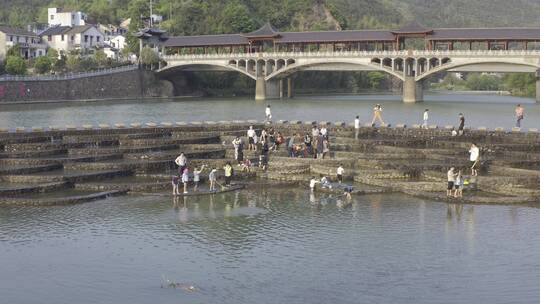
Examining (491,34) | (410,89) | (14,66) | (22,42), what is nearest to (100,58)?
(22,42)

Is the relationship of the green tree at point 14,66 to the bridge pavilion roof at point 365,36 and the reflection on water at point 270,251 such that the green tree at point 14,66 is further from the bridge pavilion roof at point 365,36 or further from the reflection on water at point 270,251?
the reflection on water at point 270,251

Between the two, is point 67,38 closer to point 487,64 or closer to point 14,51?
point 14,51

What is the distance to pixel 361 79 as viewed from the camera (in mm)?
166500

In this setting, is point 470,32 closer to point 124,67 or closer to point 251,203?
point 124,67

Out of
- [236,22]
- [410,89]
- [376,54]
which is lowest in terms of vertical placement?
[410,89]

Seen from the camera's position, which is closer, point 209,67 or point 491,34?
point 491,34

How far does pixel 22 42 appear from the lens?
12988 centimetres

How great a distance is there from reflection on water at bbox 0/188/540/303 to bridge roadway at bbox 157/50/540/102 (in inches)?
2725

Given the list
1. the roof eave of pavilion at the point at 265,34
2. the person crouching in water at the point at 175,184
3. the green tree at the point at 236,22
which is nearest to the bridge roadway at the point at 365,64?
the roof eave of pavilion at the point at 265,34

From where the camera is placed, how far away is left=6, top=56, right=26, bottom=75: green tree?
109250 mm

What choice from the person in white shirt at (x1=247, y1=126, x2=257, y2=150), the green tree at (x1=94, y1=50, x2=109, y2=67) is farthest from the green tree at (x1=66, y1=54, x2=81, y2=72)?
the person in white shirt at (x1=247, y1=126, x2=257, y2=150)

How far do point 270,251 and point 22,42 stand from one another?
11573cm

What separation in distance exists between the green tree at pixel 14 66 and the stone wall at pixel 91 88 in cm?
670

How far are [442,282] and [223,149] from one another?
85.2ft
